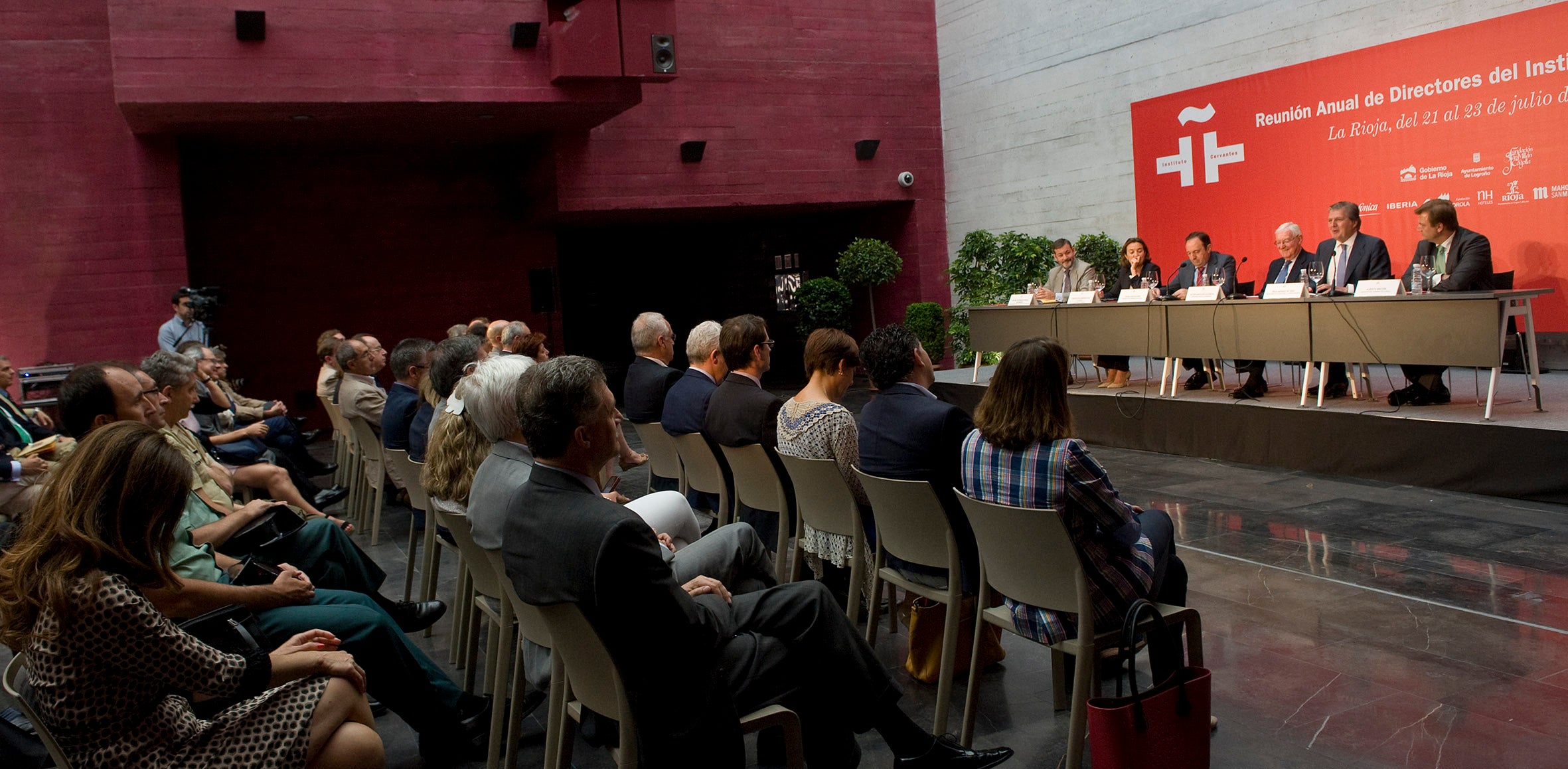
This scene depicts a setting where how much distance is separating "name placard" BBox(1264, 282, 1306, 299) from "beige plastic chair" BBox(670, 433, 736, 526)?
4062mm

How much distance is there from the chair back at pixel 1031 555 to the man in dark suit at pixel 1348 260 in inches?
191

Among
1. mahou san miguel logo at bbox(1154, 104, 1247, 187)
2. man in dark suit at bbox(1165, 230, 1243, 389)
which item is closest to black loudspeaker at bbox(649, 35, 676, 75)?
man in dark suit at bbox(1165, 230, 1243, 389)

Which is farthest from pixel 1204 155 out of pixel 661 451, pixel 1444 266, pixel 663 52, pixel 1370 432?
pixel 661 451

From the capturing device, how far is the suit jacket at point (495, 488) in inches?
A: 104

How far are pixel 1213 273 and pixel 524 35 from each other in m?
5.74

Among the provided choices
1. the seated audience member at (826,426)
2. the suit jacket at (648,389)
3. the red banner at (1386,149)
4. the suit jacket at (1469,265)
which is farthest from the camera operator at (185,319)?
the suit jacket at (1469,265)

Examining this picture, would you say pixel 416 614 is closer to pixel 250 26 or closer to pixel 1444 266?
Result: pixel 1444 266

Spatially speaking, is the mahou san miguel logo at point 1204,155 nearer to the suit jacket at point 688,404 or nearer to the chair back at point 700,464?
the suit jacket at point 688,404

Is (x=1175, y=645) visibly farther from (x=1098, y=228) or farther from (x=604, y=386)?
(x=1098, y=228)

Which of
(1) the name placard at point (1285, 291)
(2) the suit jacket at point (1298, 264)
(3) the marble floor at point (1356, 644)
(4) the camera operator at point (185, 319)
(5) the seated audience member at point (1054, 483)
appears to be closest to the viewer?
(5) the seated audience member at point (1054, 483)

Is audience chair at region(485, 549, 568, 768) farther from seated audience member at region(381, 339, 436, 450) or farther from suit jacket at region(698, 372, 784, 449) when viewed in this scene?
seated audience member at region(381, 339, 436, 450)

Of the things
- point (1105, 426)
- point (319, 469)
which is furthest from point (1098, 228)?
point (319, 469)

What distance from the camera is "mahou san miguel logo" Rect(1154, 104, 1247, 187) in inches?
380

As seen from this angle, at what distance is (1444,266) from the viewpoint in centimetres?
616
